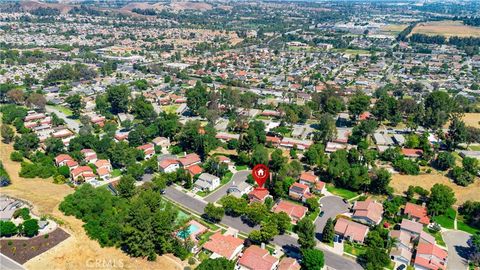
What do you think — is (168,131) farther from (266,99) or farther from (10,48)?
(10,48)

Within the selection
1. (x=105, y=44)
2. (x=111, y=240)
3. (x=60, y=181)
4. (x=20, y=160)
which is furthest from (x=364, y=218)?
(x=105, y=44)

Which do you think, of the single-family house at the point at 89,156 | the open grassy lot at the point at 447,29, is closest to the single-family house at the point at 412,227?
the single-family house at the point at 89,156

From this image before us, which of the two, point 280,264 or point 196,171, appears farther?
point 196,171

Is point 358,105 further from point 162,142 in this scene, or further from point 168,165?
point 168,165

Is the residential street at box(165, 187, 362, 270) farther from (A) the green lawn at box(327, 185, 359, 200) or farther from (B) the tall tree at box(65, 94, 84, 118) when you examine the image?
(B) the tall tree at box(65, 94, 84, 118)

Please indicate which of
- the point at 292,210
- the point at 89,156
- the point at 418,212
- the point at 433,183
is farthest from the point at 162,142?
the point at 433,183
